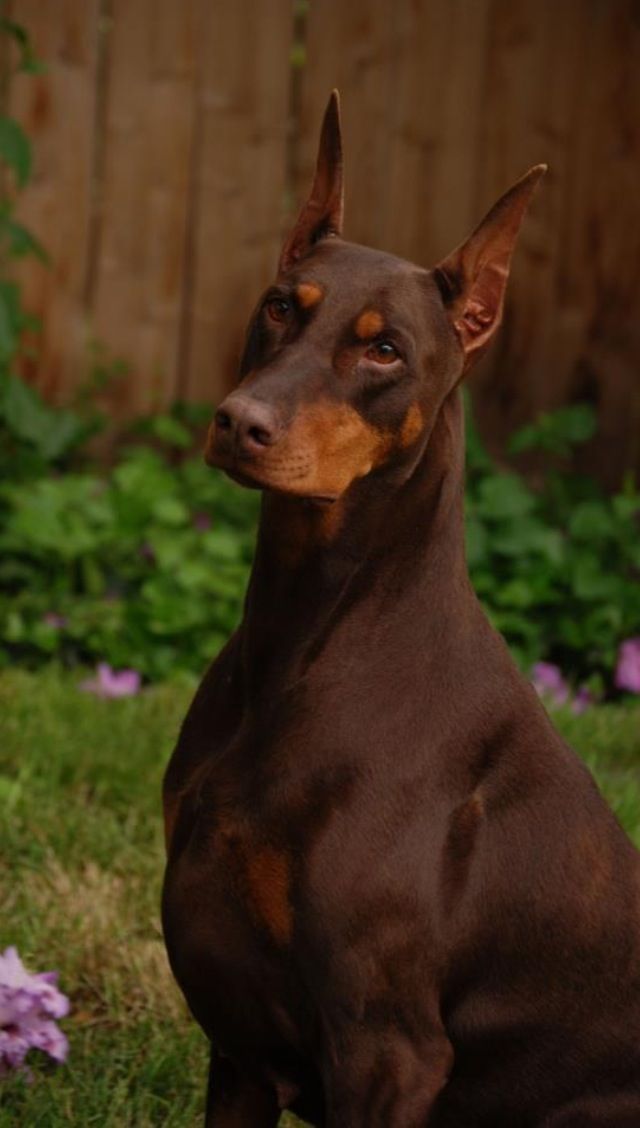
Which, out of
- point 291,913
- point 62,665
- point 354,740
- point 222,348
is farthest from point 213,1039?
point 222,348

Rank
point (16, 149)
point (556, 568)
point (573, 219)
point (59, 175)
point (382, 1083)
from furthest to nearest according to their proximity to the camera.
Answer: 1. point (573, 219)
2. point (59, 175)
3. point (556, 568)
4. point (16, 149)
5. point (382, 1083)

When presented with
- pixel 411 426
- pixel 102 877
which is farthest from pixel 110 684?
pixel 411 426

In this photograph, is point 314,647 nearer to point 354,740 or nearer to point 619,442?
point 354,740

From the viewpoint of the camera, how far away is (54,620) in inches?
241

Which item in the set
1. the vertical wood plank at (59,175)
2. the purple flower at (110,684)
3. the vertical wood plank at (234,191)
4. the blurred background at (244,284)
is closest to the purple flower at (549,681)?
the blurred background at (244,284)

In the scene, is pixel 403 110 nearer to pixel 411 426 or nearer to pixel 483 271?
pixel 483 271

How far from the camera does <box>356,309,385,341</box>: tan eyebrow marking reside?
2.67 metres

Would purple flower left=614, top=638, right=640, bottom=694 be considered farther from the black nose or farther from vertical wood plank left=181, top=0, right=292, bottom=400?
the black nose

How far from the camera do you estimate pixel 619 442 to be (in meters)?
7.48

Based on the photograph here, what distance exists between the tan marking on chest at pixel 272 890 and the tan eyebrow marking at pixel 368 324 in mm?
693

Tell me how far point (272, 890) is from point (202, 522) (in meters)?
4.07

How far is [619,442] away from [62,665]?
8.05 feet

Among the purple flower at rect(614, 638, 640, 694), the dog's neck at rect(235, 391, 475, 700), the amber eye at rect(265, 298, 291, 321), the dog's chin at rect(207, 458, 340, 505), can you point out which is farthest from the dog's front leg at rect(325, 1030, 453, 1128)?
the purple flower at rect(614, 638, 640, 694)

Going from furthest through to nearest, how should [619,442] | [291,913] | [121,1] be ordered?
[619,442], [121,1], [291,913]
